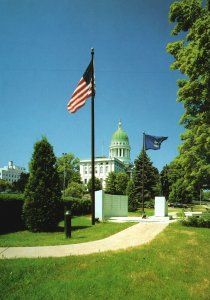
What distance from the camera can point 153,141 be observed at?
2459cm

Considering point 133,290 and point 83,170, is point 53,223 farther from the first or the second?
point 83,170

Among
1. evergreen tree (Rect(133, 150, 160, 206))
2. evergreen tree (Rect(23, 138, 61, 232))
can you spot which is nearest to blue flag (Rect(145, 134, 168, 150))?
evergreen tree (Rect(23, 138, 61, 232))

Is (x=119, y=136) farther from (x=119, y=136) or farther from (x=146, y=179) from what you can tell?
(x=146, y=179)

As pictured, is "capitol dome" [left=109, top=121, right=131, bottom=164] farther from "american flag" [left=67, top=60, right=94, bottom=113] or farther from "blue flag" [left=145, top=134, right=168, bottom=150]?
"american flag" [left=67, top=60, right=94, bottom=113]

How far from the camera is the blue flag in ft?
80.4

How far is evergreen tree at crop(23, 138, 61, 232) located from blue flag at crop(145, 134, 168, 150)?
36.4 ft

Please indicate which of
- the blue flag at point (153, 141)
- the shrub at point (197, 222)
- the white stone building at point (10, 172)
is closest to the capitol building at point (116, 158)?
the white stone building at point (10, 172)

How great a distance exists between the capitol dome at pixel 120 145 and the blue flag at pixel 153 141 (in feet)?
396

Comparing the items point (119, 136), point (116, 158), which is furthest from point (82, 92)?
point (119, 136)

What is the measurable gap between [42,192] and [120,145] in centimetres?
13192

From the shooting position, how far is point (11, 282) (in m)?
6.20

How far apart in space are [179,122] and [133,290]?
1298 centimetres

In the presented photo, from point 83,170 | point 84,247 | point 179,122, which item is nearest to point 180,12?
point 179,122

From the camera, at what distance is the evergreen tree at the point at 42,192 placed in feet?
46.7
